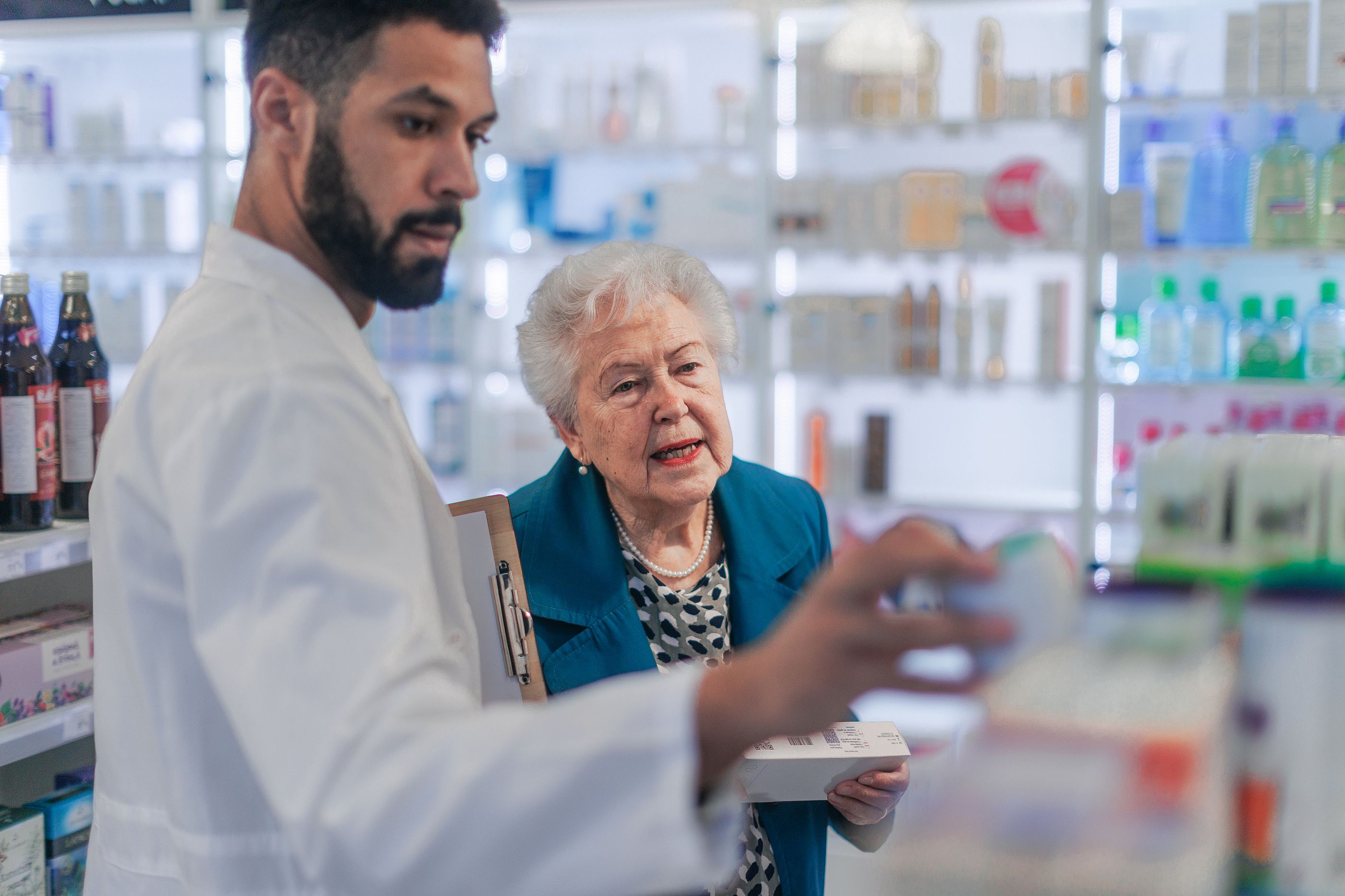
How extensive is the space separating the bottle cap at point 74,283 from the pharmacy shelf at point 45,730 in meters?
0.70

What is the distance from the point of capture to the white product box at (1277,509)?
715 mm

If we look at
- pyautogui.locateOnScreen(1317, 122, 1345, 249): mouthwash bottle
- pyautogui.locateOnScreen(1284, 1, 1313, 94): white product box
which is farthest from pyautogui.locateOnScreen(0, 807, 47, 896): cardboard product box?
pyautogui.locateOnScreen(1284, 1, 1313, 94): white product box

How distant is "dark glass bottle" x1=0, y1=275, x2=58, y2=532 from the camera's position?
6.15 feet

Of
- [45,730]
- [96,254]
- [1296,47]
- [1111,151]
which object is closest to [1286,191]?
[1296,47]

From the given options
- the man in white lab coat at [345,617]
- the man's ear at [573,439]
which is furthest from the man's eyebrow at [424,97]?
the man's ear at [573,439]

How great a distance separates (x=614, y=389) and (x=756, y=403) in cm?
249

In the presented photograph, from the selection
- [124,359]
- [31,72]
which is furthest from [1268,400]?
[31,72]

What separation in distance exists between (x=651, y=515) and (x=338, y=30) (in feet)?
3.46

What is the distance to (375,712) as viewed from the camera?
0.67 metres

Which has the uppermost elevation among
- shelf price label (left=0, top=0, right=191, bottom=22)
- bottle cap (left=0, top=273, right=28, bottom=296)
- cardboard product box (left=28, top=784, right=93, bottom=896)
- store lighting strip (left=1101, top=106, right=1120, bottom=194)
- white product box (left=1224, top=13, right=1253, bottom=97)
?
shelf price label (left=0, top=0, right=191, bottom=22)

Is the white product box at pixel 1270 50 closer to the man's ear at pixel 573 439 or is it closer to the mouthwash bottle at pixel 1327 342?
the mouthwash bottle at pixel 1327 342

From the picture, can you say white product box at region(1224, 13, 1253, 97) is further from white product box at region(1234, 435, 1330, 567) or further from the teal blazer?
white product box at region(1234, 435, 1330, 567)

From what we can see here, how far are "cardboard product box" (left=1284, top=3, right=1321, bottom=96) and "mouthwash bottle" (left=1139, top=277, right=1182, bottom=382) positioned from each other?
698 mm

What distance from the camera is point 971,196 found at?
3992mm
